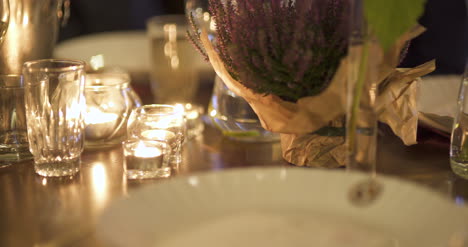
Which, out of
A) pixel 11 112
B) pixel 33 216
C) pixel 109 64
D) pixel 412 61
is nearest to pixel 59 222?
pixel 33 216

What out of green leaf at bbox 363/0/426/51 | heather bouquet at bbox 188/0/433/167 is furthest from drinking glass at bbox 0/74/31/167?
green leaf at bbox 363/0/426/51

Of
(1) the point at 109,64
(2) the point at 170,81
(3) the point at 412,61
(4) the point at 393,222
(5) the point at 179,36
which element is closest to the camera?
(4) the point at 393,222

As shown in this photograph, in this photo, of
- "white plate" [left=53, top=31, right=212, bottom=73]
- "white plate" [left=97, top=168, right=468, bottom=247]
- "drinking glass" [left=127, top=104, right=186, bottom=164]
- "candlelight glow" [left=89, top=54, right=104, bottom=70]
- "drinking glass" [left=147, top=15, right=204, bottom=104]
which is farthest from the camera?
"white plate" [left=53, top=31, right=212, bottom=73]

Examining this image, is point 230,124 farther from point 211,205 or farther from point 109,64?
point 109,64

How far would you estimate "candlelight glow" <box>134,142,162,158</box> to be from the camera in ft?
2.89

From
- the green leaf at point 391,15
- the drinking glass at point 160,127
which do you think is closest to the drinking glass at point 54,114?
the drinking glass at point 160,127

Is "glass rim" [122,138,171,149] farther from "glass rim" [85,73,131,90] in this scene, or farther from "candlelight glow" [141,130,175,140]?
"glass rim" [85,73,131,90]

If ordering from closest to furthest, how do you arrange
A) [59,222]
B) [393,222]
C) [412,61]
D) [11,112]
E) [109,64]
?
[393,222] < [59,222] < [11,112] < [109,64] < [412,61]

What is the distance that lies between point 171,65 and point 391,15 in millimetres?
1124

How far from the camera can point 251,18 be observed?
0.85 meters

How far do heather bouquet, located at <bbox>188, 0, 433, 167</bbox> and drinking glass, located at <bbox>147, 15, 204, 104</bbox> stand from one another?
2.04 feet

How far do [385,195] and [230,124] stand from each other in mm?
461

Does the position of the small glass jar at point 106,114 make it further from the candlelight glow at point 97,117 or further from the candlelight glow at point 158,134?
the candlelight glow at point 158,134

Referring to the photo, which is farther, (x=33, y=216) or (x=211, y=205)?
(x=33, y=216)
